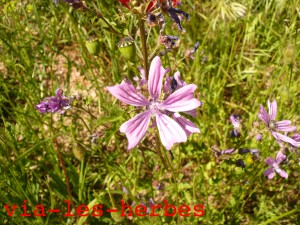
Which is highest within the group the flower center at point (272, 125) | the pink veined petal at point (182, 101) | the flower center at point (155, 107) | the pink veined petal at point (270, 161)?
the pink veined petal at point (182, 101)

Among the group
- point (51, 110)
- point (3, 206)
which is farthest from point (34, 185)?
point (51, 110)

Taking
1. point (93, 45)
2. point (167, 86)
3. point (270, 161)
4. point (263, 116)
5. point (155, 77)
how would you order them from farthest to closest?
point (270, 161) → point (263, 116) → point (93, 45) → point (167, 86) → point (155, 77)

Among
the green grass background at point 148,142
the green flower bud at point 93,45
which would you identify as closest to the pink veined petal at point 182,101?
the green grass background at point 148,142

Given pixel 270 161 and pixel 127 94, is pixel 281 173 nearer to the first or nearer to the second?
pixel 270 161

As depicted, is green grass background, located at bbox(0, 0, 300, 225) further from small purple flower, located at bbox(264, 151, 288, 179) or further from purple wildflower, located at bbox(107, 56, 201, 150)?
purple wildflower, located at bbox(107, 56, 201, 150)

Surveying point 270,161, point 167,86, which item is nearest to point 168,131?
point 167,86

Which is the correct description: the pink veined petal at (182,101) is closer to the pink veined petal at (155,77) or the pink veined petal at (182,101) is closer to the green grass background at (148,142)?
the pink veined petal at (155,77)
